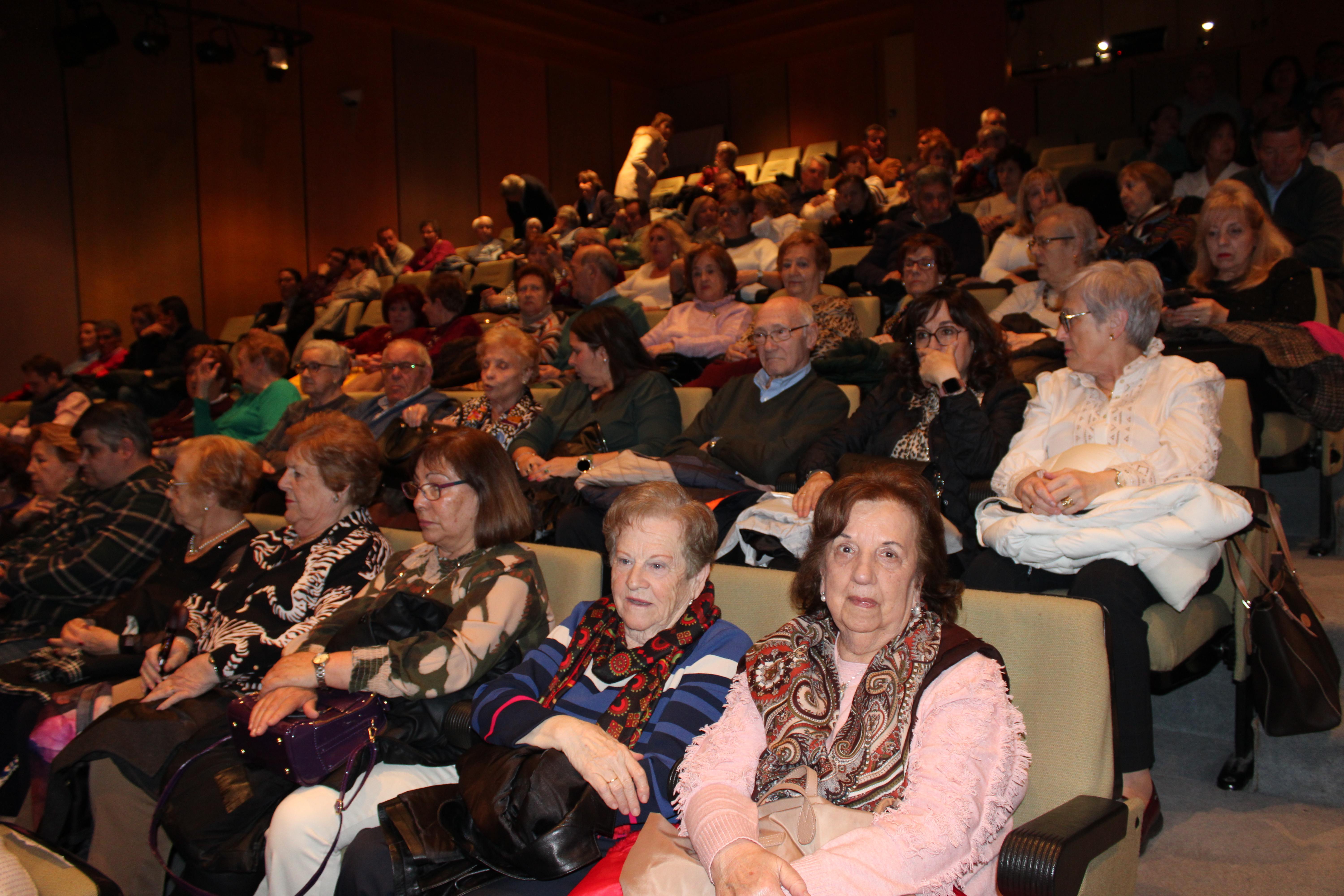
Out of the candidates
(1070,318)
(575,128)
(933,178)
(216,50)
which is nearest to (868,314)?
(933,178)

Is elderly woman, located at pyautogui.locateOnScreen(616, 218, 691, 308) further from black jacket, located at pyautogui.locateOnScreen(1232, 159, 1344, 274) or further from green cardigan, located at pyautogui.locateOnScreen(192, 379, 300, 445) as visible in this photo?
black jacket, located at pyautogui.locateOnScreen(1232, 159, 1344, 274)

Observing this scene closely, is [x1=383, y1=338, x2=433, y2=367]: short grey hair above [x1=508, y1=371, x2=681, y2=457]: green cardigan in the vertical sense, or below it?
above

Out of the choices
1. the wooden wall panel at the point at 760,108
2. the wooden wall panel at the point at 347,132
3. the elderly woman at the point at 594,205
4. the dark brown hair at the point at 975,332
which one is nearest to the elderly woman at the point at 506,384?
the dark brown hair at the point at 975,332

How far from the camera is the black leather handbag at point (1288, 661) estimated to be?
175cm

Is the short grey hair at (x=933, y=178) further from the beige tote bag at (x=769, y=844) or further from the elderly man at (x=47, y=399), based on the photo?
the elderly man at (x=47, y=399)

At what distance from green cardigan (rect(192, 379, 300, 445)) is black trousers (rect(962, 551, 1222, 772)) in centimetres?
348

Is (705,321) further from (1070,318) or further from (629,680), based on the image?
(629,680)

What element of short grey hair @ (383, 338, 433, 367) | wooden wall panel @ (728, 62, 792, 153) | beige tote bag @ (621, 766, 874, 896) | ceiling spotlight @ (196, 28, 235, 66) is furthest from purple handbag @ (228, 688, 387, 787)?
wooden wall panel @ (728, 62, 792, 153)

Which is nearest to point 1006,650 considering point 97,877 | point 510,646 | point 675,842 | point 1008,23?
point 675,842

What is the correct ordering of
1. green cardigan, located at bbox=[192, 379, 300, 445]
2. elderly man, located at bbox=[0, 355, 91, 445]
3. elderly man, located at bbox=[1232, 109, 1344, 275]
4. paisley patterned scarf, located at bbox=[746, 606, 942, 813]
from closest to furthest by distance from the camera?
1. paisley patterned scarf, located at bbox=[746, 606, 942, 813]
2. elderly man, located at bbox=[1232, 109, 1344, 275]
3. green cardigan, located at bbox=[192, 379, 300, 445]
4. elderly man, located at bbox=[0, 355, 91, 445]

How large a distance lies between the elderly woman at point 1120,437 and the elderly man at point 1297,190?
166cm

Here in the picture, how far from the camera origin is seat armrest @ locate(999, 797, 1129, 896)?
1073 mm

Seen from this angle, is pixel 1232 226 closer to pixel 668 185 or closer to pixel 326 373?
pixel 326 373

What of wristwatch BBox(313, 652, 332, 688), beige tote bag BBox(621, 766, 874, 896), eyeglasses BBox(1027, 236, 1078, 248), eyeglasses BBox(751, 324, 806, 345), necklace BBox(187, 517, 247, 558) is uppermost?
eyeglasses BBox(1027, 236, 1078, 248)
